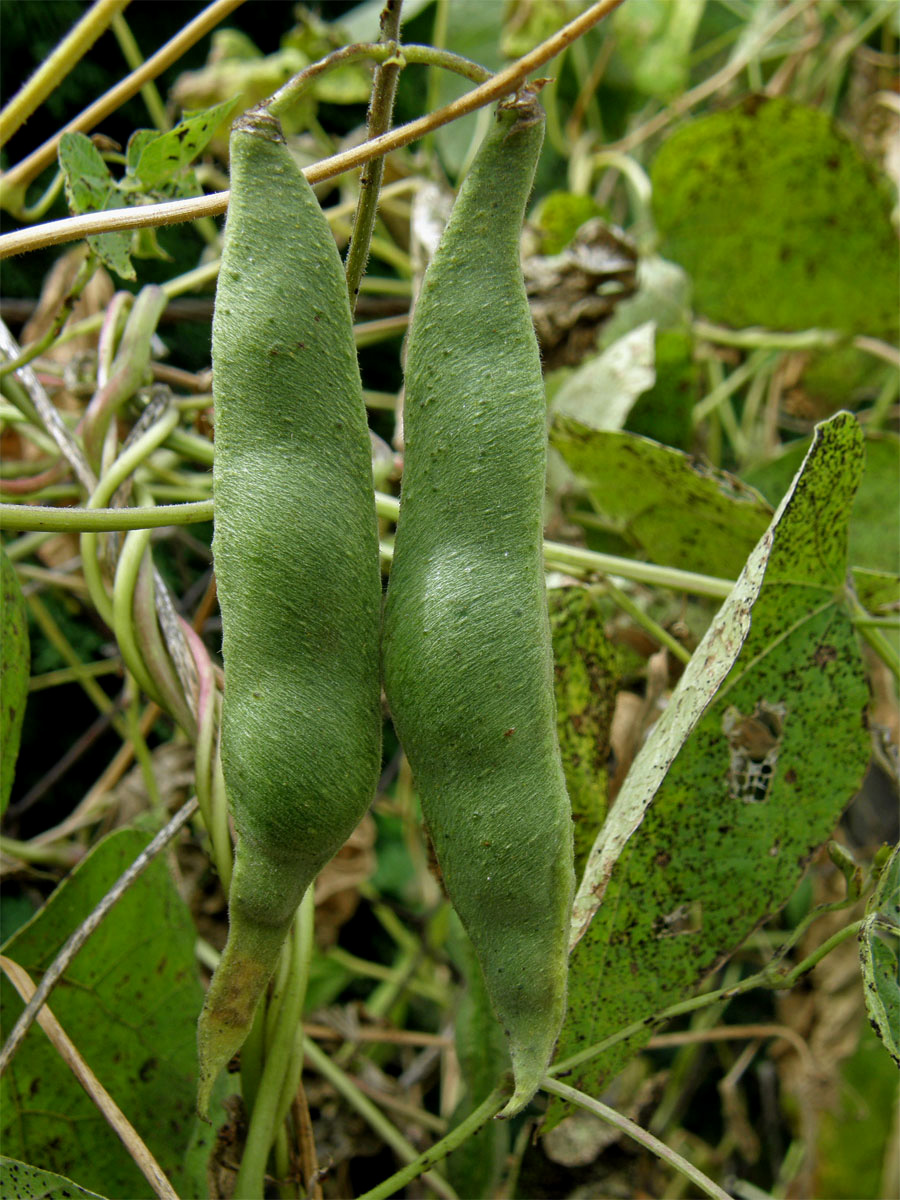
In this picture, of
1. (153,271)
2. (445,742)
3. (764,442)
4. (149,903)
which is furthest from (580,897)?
Result: (153,271)

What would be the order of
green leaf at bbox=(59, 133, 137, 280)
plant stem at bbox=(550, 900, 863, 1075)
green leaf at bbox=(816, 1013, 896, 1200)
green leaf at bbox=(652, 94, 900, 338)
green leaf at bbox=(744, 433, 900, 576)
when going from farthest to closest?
1. green leaf at bbox=(816, 1013, 896, 1200)
2. green leaf at bbox=(652, 94, 900, 338)
3. green leaf at bbox=(744, 433, 900, 576)
4. green leaf at bbox=(59, 133, 137, 280)
5. plant stem at bbox=(550, 900, 863, 1075)

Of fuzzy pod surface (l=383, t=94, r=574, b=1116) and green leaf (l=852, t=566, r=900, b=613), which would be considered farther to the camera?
green leaf (l=852, t=566, r=900, b=613)

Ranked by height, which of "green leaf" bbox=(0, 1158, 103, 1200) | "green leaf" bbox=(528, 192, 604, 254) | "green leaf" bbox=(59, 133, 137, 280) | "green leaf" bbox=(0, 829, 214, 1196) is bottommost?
"green leaf" bbox=(0, 829, 214, 1196)

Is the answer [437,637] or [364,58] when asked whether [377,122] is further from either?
[437,637]

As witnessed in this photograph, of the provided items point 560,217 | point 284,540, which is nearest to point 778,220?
point 560,217

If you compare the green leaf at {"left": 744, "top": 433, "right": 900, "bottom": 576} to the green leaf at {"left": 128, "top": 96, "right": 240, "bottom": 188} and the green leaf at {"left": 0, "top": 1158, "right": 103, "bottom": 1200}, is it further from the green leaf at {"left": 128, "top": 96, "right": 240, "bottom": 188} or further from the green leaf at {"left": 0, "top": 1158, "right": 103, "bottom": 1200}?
the green leaf at {"left": 0, "top": 1158, "right": 103, "bottom": 1200}

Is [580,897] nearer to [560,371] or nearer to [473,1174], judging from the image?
[473,1174]

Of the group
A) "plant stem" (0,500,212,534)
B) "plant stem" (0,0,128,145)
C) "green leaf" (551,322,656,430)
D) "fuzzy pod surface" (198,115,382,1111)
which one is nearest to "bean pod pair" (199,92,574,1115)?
"fuzzy pod surface" (198,115,382,1111)
